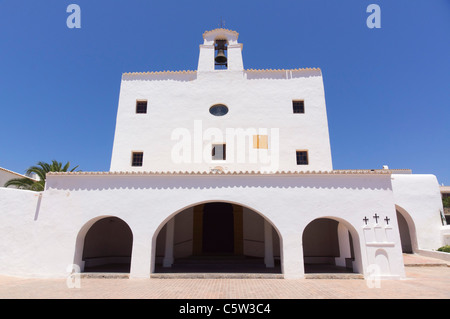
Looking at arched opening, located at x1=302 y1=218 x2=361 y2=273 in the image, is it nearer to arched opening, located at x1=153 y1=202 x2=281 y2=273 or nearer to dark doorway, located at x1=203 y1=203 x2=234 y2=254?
arched opening, located at x1=153 y1=202 x2=281 y2=273

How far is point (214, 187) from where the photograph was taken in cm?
1023

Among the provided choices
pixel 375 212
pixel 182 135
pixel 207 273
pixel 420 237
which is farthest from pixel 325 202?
pixel 420 237

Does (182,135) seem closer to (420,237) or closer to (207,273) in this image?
(207,273)

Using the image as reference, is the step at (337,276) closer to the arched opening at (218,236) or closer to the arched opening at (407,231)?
the arched opening at (218,236)

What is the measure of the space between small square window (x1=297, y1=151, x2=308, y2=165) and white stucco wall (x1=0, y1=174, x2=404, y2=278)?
400 cm

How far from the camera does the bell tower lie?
52.3ft

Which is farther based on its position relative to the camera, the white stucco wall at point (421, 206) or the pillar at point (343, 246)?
the white stucco wall at point (421, 206)

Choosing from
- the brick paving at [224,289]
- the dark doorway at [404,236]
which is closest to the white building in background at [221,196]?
the dark doorway at [404,236]

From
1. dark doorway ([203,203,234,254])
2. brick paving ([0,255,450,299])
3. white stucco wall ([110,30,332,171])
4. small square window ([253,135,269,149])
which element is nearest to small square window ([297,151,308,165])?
white stucco wall ([110,30,332,171])

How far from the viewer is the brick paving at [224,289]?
280 inches

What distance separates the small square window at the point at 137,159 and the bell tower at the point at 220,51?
20.2ft
